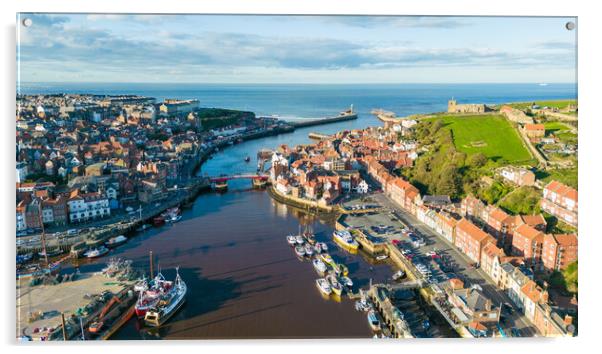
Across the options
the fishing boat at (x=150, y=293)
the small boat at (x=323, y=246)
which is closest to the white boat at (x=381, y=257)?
the small boat at (x=323, y=246)

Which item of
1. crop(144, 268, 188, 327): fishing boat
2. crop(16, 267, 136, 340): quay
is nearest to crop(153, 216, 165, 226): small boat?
crop(16, 267, 136, 340): quay

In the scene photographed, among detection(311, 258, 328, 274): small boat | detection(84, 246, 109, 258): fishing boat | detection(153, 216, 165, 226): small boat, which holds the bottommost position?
detection(311, 258, 328, 274): small boat

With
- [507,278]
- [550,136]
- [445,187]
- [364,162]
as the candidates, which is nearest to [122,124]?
[364,162]

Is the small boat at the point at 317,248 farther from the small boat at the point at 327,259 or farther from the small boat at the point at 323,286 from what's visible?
the small boat at the point at 323,286

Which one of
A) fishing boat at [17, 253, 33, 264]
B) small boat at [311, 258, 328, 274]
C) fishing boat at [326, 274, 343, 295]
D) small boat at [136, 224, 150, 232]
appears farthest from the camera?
small boat at [136, 224, 150, 232]

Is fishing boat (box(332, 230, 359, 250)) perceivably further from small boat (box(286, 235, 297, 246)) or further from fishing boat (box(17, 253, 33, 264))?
fishing boat (box(17, 253, 33, 264))
